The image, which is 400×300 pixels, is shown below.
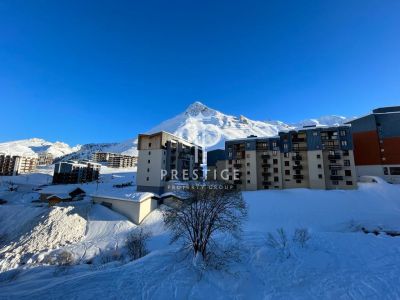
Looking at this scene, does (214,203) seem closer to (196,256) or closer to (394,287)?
(196,256)

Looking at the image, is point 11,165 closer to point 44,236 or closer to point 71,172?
point 71,172

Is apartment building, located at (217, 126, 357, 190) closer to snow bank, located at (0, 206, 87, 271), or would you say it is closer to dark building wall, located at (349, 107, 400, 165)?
dark building wall, located at (349, 107, 400, 165)

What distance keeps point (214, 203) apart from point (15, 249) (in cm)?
3191

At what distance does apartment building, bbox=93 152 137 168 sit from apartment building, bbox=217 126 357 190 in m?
131

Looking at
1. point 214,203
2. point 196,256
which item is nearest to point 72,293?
point 196,256

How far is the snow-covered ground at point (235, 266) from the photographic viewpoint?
38.9ft

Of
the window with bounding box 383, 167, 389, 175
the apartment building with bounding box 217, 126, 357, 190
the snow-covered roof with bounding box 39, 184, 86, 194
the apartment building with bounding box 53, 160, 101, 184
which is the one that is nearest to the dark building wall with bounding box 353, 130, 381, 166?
the window with bounding box 383, 167, 389, 175

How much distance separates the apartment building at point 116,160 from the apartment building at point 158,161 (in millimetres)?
117294

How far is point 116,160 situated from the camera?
6683 inches

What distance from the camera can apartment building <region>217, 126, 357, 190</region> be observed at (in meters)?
50.3

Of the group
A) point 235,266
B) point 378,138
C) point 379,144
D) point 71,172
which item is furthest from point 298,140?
point 71,172

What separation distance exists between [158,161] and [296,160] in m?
37.8

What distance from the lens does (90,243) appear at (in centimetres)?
3291

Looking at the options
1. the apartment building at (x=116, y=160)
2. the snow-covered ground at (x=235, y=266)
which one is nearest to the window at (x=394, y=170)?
the snow-covered ground at (x=235, y=266)
